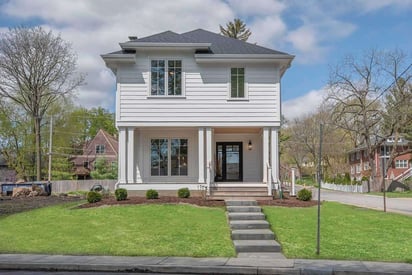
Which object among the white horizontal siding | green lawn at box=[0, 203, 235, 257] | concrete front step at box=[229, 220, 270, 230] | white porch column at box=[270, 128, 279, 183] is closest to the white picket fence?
white porch column at box=[270, 128, 279, 183]

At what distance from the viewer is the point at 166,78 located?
19.5 metres

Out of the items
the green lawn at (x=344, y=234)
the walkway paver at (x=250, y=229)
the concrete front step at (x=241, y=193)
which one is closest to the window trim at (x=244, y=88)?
the concrete front step at (x=241, y=193)

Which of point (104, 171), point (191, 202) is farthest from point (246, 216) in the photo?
point (104, 171)

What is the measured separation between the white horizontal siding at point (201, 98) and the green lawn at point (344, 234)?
17.6 feet

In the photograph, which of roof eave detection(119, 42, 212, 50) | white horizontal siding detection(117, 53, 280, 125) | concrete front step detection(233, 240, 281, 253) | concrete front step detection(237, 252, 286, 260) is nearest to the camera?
concrete front step detection(237, 252, 286, 260)

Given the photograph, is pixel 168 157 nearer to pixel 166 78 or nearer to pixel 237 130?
pixel 237 130

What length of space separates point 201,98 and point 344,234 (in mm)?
9213

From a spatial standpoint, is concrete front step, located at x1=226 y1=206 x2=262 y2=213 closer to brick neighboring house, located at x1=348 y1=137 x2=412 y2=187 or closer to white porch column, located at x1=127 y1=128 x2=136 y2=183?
white porch column, located at x1=127 y1=128 x2=136 y2=183

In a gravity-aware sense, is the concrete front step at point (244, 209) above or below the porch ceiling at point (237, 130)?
below

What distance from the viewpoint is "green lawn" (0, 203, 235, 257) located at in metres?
10.9

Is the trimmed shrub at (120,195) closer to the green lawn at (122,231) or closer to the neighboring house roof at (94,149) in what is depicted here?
the green lawn at (122,231)

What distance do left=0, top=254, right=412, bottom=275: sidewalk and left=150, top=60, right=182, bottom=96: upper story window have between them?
10388 mm

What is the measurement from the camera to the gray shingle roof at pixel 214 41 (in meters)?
19.8

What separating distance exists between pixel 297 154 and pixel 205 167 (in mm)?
48306
